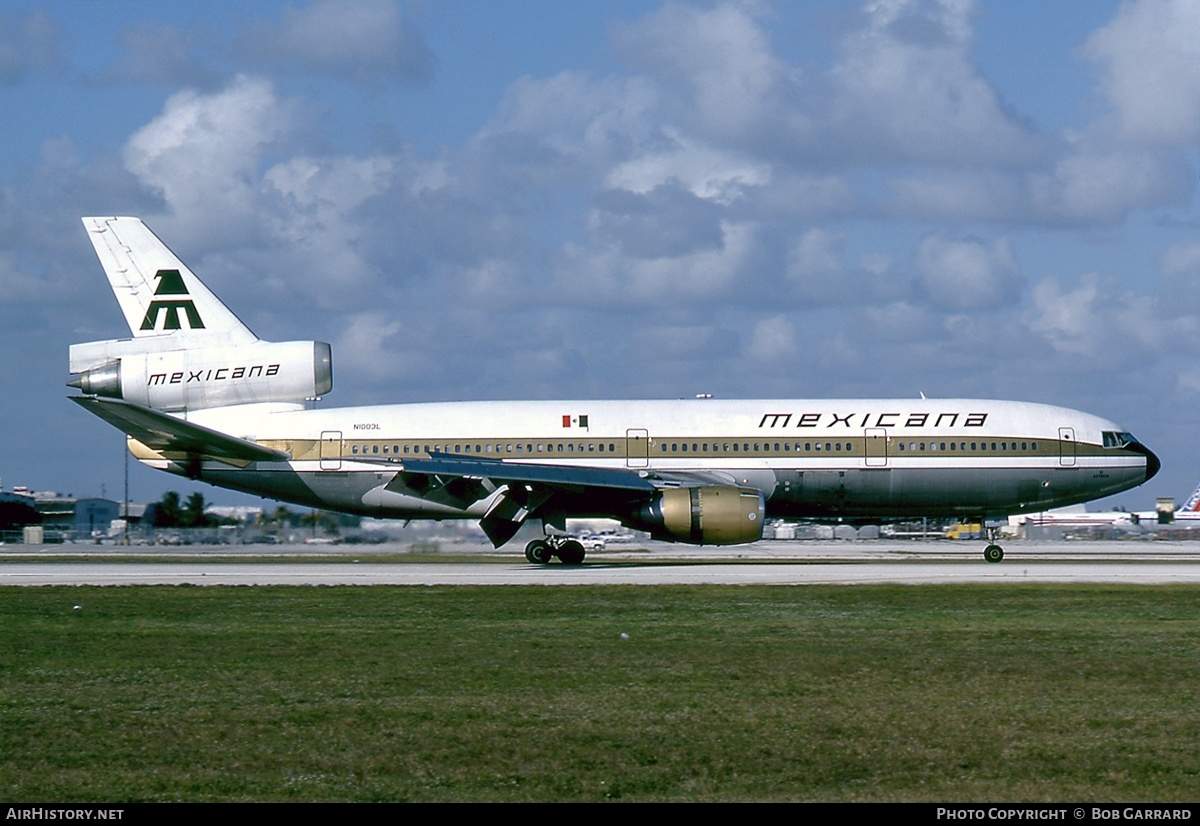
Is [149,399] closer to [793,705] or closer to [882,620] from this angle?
[882,620]

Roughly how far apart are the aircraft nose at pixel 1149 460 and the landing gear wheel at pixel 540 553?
16.1 meters

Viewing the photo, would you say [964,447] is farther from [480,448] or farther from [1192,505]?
[1192,505]

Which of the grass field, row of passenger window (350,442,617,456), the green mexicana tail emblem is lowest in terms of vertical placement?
the grass field

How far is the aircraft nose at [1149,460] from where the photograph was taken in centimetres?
3653

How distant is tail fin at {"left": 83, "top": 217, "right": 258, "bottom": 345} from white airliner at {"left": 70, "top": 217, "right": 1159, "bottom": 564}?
0.12 ft

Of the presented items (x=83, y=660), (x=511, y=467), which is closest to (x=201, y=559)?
(x=511, y=467)

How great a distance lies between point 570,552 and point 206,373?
1085 cm

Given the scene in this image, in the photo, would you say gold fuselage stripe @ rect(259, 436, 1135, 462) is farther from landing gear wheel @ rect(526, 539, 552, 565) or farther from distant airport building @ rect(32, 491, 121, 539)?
distant airport building @ rect(32, 491, 121, 539)

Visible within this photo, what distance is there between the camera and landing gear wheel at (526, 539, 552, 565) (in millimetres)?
34562

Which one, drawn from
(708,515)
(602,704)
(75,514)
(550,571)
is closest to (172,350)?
(550,571)

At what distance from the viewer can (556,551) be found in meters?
34.5

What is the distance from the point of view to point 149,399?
35469 millimetres

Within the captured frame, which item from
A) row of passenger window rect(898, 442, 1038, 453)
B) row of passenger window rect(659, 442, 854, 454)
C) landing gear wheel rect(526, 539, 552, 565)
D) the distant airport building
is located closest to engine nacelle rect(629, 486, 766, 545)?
row of passenger window rect(659, 442, 854, 454)

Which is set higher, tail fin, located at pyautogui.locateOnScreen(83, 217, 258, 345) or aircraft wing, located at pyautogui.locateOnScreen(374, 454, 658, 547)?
tail fin, located at pyautogui.locateOnScreen(83, 217, 258, 345)
